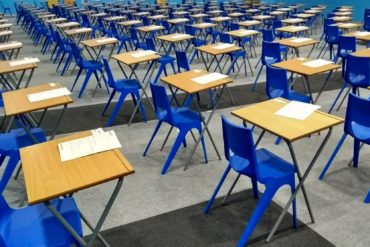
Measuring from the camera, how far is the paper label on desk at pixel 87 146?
224 centimetres

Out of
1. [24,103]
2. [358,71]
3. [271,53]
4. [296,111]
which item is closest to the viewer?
[296,111]

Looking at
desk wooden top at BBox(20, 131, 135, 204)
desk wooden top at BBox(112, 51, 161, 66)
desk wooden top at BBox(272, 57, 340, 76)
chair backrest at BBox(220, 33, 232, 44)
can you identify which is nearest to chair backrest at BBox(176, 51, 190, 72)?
desk wooden top at BBox(112, 51, 161, 66)

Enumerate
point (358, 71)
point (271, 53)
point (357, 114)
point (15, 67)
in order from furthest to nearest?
point (271, 53), point (15, 67), point (358, 71), point (357, 114)

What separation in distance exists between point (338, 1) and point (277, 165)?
1411 cm

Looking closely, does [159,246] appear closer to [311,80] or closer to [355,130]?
[355,130]

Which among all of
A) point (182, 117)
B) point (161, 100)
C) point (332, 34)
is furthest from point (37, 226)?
point (332, 34)

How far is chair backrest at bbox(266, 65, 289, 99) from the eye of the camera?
4.08 metres

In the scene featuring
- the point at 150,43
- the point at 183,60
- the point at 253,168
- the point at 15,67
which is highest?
the point at 15,67

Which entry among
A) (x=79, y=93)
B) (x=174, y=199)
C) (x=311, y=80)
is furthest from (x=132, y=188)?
(x=311, y=80)

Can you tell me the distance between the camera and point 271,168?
106 inches

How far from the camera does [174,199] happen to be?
331cm

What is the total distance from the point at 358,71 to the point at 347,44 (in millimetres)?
1948

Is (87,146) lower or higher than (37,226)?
higher

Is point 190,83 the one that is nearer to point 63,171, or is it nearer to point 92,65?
point 63,171
